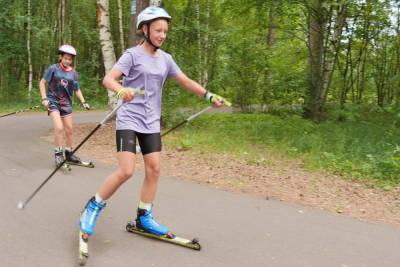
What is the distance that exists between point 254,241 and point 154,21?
7.32 ft

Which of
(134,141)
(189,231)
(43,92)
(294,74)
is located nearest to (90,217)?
(134,141)

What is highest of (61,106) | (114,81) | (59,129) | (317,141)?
(114,81)

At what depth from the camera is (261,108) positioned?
53.7 feet

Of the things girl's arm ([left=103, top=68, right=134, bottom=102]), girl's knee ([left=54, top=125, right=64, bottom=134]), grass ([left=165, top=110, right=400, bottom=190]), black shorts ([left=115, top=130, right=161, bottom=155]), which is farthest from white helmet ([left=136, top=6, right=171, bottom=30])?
grass ([left=165, top=110, right=400, bottom=190])

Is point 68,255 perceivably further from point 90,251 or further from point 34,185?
point 34,185

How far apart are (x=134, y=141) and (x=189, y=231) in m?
1.17

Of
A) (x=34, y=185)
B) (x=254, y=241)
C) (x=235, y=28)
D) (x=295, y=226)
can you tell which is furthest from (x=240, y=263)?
(x=235, y=28)

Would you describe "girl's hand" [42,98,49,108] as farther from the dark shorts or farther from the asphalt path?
the asphalt path

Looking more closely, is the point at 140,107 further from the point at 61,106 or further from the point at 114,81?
the point at 61,106

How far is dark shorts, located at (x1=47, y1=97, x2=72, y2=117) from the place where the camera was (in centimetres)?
775

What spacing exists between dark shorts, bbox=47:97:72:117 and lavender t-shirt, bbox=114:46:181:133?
12.4 ft

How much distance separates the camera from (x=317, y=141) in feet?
32.9

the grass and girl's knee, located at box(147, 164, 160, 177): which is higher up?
girl's knee, located at box(147, 164, 160, 177)

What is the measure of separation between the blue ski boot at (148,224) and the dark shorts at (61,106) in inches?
149
